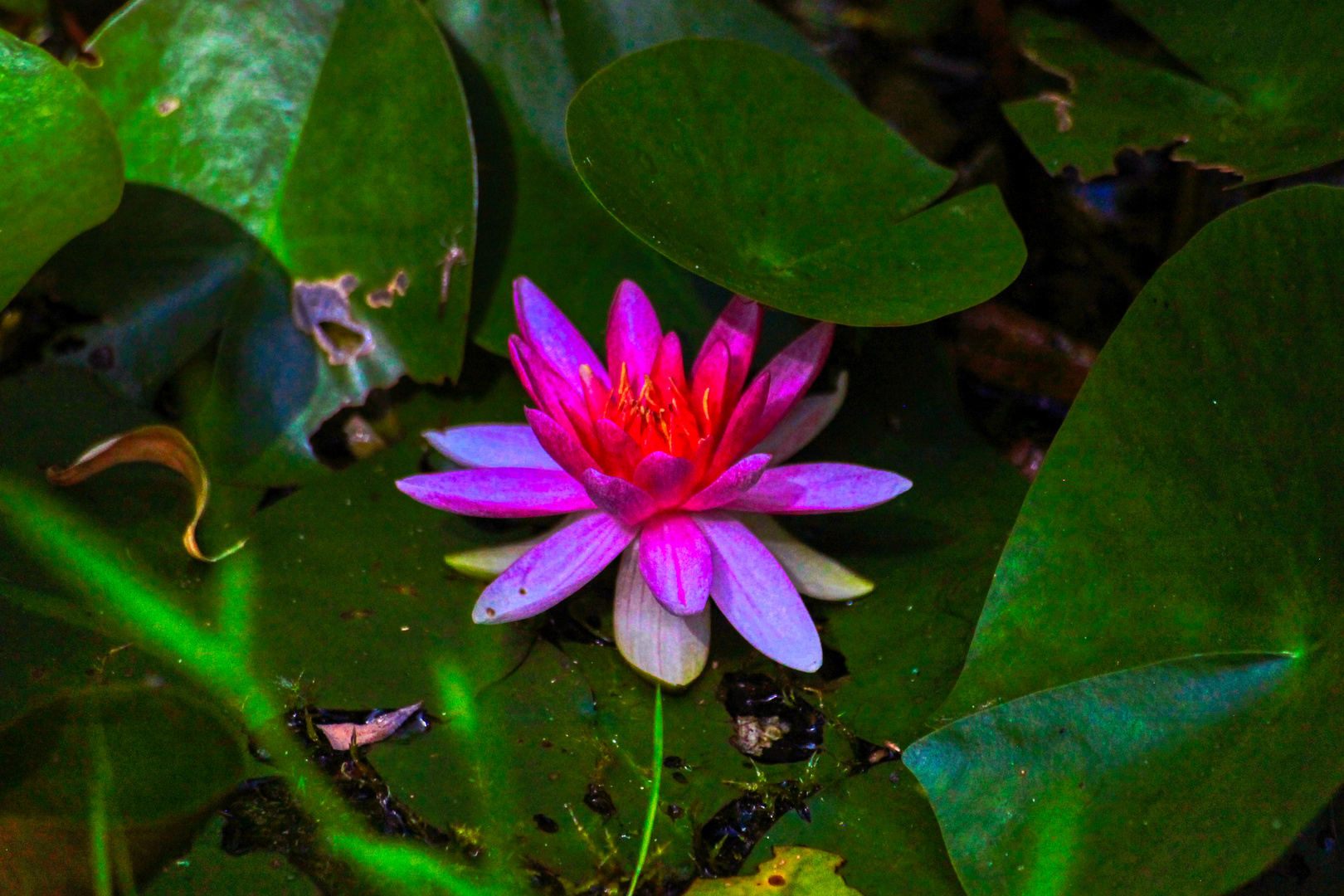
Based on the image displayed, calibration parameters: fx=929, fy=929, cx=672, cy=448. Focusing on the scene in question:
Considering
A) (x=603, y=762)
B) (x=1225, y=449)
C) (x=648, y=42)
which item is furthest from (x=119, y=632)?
(x=1225, y=449)

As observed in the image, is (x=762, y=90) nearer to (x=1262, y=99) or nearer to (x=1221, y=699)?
(x=1262, y=99)

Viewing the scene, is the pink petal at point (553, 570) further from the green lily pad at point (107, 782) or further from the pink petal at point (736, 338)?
the green lily pad at point (107, 782)

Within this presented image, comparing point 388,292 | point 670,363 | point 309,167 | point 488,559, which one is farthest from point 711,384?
point 309,167

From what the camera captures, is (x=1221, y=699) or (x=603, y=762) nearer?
(x=1221, y=699)

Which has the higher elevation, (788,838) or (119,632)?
(119,632)

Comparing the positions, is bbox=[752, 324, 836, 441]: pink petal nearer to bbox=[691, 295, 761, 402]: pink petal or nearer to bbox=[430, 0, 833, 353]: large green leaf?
bbox=[691, 295, 761, 402]: pink petal

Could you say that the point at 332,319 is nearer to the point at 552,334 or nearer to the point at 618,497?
the point at 552,334

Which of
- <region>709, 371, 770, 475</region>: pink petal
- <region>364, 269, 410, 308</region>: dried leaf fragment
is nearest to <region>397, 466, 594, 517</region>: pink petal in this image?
<region>709, 371, 770, 475</region>: pink petal
